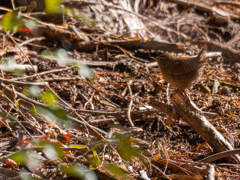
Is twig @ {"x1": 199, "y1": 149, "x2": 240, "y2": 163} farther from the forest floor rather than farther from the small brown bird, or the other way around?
the small brown bird

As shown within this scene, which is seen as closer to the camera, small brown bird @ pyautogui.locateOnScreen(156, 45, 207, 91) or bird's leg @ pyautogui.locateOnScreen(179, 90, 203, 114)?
bird's leg @ pyautogui.locateOnScreen(179, 90, 203, 114)

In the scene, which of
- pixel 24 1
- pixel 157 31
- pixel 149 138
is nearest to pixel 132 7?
pixel 157 31

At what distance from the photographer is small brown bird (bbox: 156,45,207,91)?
3.28m

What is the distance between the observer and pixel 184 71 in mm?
3312

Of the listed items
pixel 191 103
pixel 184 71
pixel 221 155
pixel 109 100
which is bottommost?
pixel 221 155

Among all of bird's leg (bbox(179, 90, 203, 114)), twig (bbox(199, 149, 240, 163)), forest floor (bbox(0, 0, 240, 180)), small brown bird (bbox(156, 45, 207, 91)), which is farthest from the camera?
small brown bird (bbox(156, 45, 207, 91))

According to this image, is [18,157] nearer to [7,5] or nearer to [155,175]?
[155,175]

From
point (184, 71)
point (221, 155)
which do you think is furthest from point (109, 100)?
point (221, 155)

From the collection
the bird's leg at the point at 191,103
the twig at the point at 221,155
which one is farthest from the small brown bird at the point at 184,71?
the twig at the point at 221,155

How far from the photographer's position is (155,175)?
2.30 metres

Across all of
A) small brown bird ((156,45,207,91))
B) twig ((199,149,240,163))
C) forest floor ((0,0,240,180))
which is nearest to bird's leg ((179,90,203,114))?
forest floor ((0,0,240,180))

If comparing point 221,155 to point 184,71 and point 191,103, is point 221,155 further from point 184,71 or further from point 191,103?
point 184,71

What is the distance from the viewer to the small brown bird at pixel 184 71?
328cm

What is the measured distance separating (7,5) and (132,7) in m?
3.24
